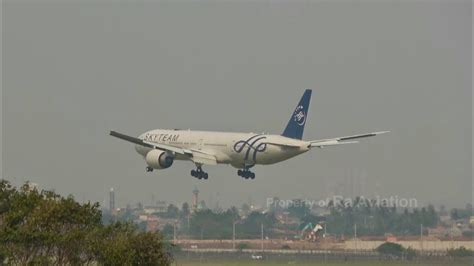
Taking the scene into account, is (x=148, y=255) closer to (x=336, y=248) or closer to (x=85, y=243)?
(x=85, y=243)

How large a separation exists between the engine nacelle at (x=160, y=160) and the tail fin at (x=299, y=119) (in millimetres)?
10214

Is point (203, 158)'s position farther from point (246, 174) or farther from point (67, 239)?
point (67, 239)

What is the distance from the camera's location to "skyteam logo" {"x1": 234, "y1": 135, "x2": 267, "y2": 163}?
13925 centimetres

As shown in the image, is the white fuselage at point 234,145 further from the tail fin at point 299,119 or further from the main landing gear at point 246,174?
the tail fin at point 299,119

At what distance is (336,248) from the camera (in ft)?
603

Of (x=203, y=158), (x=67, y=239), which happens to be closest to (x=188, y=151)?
(x=203, y=158)

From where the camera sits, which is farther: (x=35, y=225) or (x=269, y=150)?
(x=269, y=150)

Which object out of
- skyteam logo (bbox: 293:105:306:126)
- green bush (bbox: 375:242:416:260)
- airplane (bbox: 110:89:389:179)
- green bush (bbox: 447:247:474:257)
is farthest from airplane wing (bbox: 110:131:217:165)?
green bush (bbox: 447:247:474:257)

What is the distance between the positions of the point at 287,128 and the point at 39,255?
203 feet

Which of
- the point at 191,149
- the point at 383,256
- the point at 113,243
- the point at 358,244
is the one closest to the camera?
the point at 113,243

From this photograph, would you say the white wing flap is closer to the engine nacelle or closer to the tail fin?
the engine nacelle

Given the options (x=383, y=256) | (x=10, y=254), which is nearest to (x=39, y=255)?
(x=10, y=254)

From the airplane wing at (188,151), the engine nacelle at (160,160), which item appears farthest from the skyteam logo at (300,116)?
the engine nacelle at (160,160)

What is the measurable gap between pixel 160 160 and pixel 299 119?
40.6ft
